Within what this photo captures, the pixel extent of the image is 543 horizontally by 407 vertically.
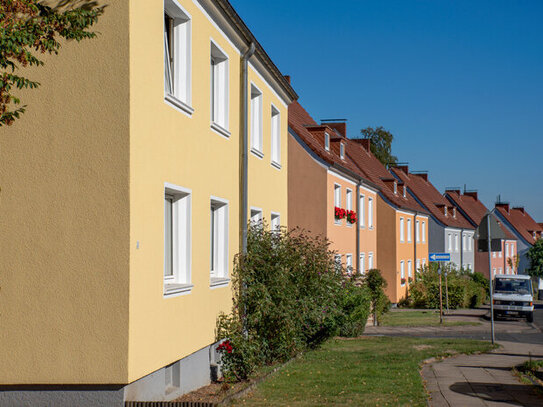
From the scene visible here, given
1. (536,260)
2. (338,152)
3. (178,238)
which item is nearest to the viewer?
(178,238)

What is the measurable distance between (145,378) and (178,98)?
405cm

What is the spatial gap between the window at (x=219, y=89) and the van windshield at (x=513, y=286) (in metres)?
25.2

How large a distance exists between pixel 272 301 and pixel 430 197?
157ft

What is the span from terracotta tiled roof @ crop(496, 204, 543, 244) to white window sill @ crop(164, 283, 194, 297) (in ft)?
252

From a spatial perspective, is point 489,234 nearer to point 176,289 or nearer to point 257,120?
point 257,120

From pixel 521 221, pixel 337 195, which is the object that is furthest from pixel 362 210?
pixel 521 221

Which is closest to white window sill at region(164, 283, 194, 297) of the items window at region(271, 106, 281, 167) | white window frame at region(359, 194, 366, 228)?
window at region(271, 106, 281, 167)

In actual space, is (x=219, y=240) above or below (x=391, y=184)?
below

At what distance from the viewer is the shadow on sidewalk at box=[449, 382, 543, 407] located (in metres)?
10.2

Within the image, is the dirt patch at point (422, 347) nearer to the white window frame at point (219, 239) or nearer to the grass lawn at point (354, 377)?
the grass lawn at point (354, 377)

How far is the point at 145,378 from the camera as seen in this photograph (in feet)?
27.8

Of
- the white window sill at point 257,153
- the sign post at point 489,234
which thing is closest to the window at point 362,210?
the sign post at point 489,234

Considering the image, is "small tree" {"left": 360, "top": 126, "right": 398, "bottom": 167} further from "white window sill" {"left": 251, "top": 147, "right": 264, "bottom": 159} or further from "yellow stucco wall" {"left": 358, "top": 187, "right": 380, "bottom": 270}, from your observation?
"white window sill" {"left": 251, "top": 147, "right": 264, "bottom": 159}

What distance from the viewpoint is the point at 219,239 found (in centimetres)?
1265
